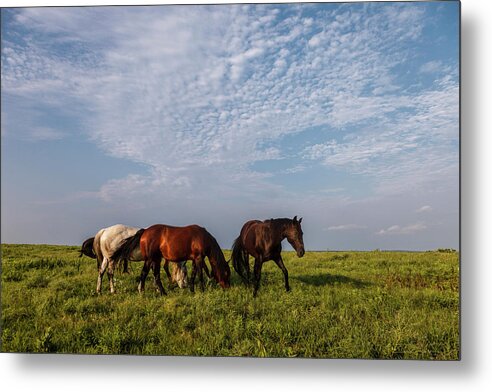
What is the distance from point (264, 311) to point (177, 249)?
1.72m

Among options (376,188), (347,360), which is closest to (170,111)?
(376,188)

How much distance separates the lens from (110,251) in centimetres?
625

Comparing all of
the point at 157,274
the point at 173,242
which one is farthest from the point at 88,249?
the point at 173,242

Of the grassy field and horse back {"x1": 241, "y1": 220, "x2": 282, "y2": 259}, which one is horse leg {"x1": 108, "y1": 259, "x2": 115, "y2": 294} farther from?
horse back {"x1": 241, "y1": 220, "x2": 282, "y2": 259}

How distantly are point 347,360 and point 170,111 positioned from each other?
3.98 metres

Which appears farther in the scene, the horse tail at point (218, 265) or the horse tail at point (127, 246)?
the horse tail at point (127, 246)

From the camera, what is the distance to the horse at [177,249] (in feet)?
19.6

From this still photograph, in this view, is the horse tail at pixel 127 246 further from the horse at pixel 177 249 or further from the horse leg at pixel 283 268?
the horse leg at pixel 283 268

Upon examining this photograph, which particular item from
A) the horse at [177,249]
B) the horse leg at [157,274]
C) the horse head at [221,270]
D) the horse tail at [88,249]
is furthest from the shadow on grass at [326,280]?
the horse tail at [88,249]

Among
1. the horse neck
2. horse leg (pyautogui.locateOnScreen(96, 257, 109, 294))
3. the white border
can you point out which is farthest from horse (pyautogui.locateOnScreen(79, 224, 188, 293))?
the horse neck

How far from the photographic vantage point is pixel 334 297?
550 centimetres

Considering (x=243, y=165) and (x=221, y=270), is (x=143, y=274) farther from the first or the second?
(x=243, y=165)

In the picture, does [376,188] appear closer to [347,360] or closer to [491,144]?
[491,144]

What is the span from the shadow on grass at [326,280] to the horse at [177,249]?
3.73 feet
